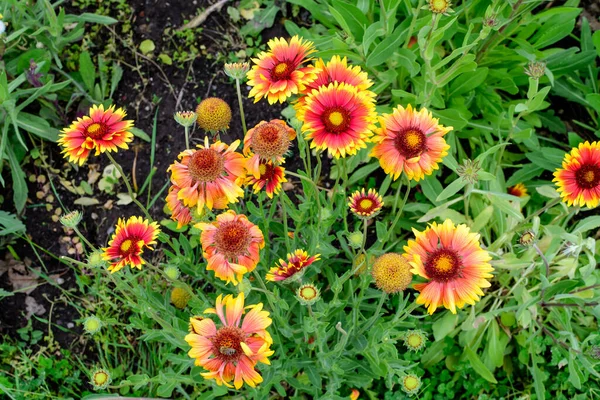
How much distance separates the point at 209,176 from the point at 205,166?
3 centimetres

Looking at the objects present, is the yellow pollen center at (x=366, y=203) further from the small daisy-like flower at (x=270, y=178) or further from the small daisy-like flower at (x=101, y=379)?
the small daisy-like flower at (x=101, y=379)

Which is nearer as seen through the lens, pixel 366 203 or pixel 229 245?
pixel 229 245

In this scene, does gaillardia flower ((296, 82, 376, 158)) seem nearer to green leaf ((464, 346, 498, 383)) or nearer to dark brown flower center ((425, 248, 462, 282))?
dark brown flower center ((425, 248, 462, 282))

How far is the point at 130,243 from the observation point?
1.78 meters

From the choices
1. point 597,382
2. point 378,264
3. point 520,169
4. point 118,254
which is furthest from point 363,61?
point 597,382

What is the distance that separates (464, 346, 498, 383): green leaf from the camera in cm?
237

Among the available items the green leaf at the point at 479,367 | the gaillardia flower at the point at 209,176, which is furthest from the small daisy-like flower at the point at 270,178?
the green leaf at the point at 479,367

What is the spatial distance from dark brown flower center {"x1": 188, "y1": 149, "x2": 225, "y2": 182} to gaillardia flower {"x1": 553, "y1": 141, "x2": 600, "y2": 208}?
1.13 m

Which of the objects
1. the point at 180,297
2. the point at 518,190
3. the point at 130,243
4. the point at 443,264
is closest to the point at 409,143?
the point at 443,264

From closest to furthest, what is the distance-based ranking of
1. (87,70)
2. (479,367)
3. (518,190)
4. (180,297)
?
1. (180,297)
2. (479,367)
3. (518,190)
4. (87,70)

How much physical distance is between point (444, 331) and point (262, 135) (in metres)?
1.30

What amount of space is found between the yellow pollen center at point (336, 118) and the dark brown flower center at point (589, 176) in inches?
34.7

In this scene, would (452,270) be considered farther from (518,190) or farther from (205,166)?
(518,190)

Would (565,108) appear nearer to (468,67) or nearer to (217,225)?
(468,67)
